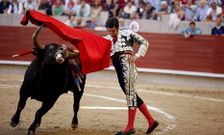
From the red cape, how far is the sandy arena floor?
2.49 ft

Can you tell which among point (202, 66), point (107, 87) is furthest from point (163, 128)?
point (202, 66)

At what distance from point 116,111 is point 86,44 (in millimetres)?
2218

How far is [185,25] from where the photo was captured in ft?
43.0

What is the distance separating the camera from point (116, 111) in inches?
341

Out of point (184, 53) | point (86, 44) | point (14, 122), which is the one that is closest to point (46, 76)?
point (86, 44)

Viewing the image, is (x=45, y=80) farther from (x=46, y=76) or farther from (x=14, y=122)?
(x=14, y=122)

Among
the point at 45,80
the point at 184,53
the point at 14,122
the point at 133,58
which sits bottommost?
the point at 184,53

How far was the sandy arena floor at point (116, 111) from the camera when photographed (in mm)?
7043

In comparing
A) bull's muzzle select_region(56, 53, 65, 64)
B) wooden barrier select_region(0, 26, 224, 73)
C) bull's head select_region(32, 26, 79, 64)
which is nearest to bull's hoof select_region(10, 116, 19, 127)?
bull's head select_region(32, 26, 79, 64)

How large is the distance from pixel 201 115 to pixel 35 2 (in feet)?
24.2

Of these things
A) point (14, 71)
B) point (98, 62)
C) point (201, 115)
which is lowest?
point (14, 71)

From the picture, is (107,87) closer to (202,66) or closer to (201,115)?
(202,66)

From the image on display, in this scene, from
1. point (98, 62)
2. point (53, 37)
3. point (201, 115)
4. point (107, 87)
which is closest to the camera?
point (98, 62)

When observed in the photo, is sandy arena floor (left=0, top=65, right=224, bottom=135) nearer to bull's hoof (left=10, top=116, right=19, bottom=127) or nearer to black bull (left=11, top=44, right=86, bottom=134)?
bull's hoof (left=10, top=116, right=19, bottom=127)
